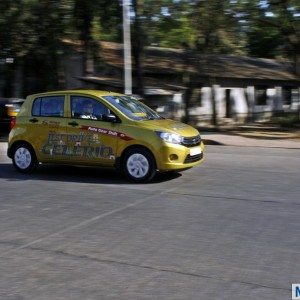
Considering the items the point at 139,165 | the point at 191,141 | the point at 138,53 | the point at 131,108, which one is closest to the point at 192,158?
the point at 191,141

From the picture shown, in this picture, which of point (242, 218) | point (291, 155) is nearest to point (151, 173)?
point (242, 218)

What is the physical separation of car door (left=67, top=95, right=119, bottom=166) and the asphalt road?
0.45 metres

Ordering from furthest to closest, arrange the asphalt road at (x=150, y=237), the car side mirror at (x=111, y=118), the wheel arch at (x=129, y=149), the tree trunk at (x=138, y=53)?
the tree trunk at (x=138, y=53) → the car side mirror at (x=111, y=118) → the wheel arch at (x=129, y=149) → the asphalt road at (x=150, y=237)

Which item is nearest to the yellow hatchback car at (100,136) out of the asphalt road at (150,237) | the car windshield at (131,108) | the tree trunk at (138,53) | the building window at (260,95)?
the car windshield at (131,108)

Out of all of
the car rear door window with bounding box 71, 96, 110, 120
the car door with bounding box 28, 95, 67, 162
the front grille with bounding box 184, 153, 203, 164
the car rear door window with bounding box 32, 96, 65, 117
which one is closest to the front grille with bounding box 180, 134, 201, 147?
the front grille with bounding box 184, 153, 203, 164

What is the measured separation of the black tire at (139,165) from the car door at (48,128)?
142 cm

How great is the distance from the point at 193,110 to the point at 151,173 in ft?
59.2

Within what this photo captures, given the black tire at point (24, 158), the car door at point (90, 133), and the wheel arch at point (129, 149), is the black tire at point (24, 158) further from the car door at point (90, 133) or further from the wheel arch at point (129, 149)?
the wheel arch at point (129, 149)

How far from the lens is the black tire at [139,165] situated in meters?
9.73

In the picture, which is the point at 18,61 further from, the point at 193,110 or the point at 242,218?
the point at 242,218

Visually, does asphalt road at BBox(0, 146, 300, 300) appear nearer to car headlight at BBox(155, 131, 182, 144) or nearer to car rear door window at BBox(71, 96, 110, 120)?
car headlight at BBox(155, 131, 182, 144)

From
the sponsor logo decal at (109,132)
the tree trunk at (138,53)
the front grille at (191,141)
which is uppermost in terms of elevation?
the tree trunk at (138,53)

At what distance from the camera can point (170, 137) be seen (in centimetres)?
961

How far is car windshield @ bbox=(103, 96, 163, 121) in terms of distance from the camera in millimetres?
10141
